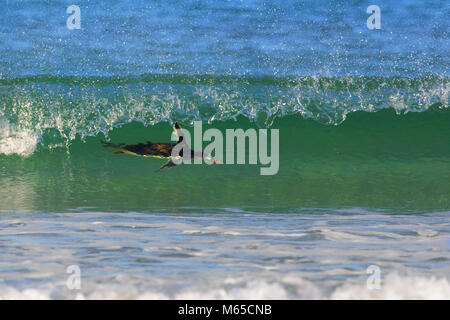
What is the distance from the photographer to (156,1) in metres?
11.3

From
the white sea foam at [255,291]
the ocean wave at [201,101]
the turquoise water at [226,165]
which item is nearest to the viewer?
the white sea foam at [255,291]

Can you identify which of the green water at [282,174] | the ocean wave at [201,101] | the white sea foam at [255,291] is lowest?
the white sea foam at [255,291]

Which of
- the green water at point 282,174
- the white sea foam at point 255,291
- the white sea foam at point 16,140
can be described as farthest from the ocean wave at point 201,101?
the white sea foam at point 255,291

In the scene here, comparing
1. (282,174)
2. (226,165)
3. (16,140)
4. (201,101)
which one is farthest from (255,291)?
(16,140)

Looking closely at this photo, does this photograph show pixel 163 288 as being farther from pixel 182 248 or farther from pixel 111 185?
pixel 111 185

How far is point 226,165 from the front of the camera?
8.24 meters

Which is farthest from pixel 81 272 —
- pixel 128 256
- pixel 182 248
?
pixel 182 248

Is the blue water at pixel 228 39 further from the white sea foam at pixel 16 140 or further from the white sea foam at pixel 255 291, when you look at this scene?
the white sea foam at pixel 255 291

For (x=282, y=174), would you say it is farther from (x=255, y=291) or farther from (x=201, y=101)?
(x=255, y=291)

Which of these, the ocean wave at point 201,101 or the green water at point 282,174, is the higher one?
the ocean wave at point 201,101

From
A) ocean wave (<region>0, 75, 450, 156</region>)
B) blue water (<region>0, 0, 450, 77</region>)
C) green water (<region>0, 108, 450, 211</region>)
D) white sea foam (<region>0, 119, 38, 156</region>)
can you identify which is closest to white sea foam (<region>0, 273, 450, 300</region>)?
green water (<region>0, 108, 450, 211</region>)

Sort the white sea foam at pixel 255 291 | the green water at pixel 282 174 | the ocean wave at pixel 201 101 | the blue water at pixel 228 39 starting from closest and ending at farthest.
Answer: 1. the white sea foam at pixel 255 291
2. the green water at pixel 282 174
3. the ocean wave at pixel 201 101
4. the blue water at pixel 228 39

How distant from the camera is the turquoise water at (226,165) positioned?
355cm

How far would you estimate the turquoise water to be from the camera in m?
3.55
